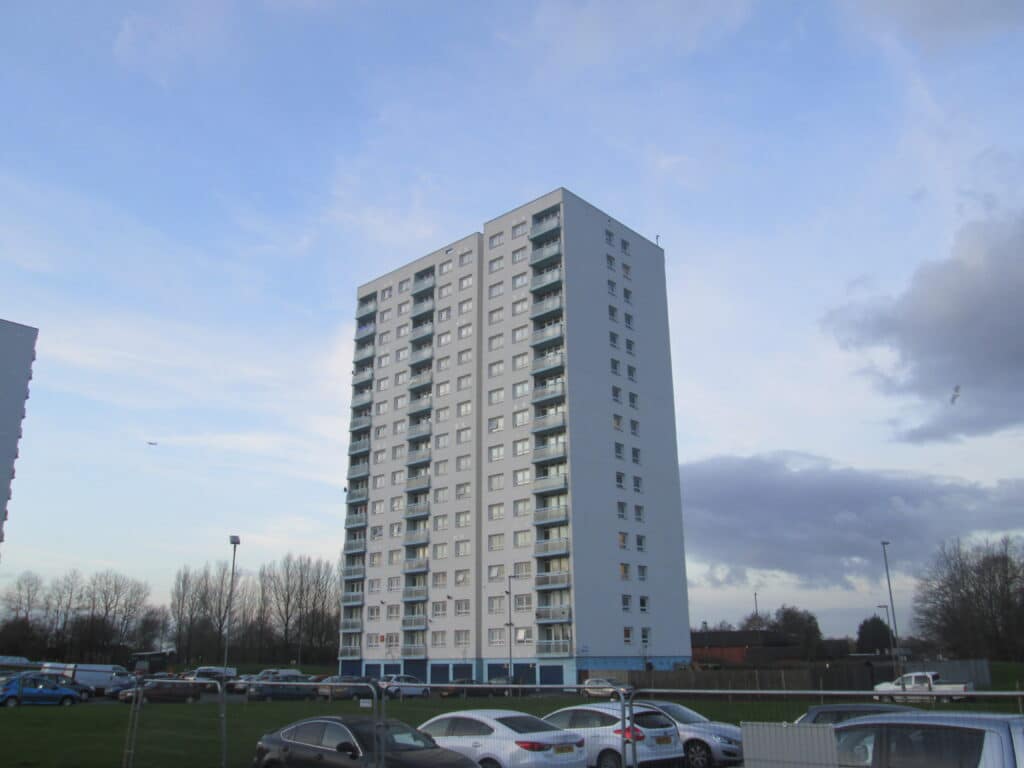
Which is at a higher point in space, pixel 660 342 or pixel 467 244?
pixel 467 244

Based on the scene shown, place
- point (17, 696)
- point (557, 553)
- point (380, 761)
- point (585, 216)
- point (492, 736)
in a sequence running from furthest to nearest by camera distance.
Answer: point (585, 216), point (557, 553), point (17, 696), point (492, 736), point (380, 761)

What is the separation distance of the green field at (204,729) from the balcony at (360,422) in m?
68.7

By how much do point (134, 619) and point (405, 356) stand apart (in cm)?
6179

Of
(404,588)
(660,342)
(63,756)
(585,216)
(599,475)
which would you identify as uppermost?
(585,216)

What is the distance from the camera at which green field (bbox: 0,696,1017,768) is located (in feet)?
40.5

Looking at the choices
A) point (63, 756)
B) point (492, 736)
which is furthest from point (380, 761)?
point (63, 756)

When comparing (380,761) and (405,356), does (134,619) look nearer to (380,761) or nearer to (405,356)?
(405,356)

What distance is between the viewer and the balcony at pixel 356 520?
88.9 m

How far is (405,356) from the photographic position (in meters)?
91.2

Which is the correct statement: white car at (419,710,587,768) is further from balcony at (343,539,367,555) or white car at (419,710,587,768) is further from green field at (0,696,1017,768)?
balcony at (343,539,367,555)

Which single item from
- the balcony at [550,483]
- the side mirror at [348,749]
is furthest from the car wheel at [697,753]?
the balcony at [550,483]

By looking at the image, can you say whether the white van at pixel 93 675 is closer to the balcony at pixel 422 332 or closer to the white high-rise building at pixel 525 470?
the white high-rise building at pixel 525 470

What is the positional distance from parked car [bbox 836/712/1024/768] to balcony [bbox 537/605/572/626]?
59.1 m

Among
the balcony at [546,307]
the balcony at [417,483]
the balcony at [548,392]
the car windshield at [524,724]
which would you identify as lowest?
the car windshield at [524,724]
